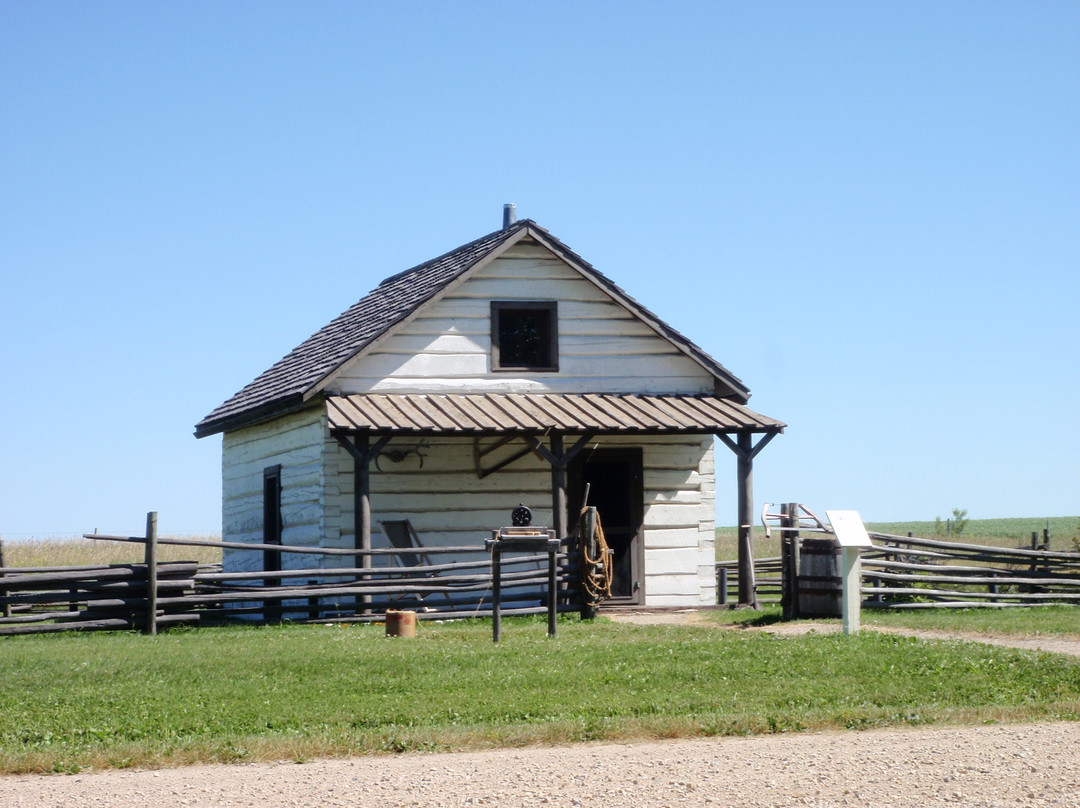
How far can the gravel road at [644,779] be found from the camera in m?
7.05

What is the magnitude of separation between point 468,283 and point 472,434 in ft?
9.54

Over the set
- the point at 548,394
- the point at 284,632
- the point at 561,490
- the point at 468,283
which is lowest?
the point at 284,632

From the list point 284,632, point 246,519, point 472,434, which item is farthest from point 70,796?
point 246,519

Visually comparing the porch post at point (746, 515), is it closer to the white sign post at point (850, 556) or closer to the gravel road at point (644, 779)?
the white sign post at point (850, 556)

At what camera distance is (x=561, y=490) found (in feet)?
64.2

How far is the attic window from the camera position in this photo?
21203 millimetres

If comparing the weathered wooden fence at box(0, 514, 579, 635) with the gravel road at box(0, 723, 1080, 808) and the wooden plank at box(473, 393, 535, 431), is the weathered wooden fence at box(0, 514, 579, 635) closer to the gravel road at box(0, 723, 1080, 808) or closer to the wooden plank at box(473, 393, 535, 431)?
the wooden plank at box(473, 393, 535, 431)

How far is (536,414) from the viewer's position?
19.8 metres

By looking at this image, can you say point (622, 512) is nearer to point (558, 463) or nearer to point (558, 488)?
point (558, 488)

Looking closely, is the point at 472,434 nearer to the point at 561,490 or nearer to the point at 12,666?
the point at 561,490

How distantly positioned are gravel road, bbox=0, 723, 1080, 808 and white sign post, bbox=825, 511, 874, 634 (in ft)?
21.7

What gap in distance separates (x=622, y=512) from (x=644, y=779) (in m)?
13.7

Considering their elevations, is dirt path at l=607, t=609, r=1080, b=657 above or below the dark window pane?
below

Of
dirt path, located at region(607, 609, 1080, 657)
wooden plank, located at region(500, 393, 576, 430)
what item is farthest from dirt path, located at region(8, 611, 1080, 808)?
wooden plank, located at region(500, 393, 576, 430)
